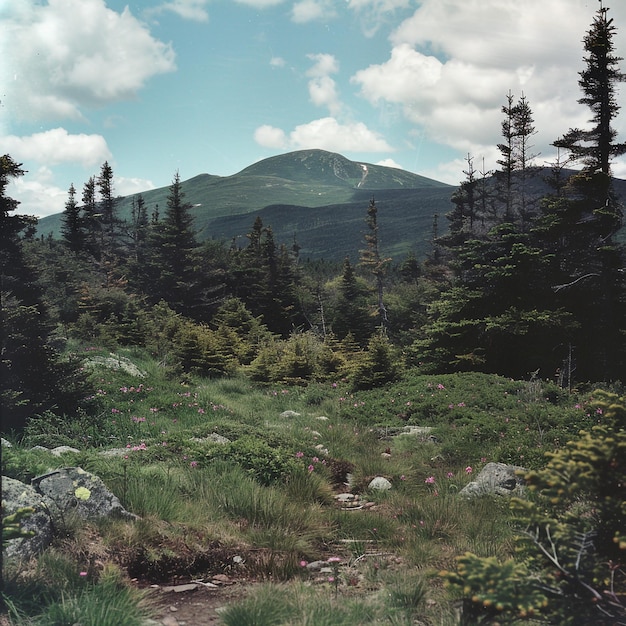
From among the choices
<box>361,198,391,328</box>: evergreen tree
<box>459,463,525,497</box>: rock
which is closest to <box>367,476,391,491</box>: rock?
<box>459,463,525,497</box>: rock

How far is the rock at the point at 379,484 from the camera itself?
7.16 m

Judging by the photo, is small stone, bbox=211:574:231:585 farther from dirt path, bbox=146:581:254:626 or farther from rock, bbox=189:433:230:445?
rock, bbox=189:433:230:445

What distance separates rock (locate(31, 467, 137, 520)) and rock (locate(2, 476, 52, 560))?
0.24m

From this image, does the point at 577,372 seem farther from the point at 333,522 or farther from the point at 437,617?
the point at 437,617

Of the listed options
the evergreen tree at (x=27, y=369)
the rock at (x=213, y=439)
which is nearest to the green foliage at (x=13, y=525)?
the rock at (x=213, y=439)

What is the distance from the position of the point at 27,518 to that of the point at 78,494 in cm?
48

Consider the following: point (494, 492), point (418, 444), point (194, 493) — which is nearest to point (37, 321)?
point (194, 493)

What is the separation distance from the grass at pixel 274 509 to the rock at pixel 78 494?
0.20 metres

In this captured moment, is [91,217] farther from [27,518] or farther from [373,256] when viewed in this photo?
[27,518]

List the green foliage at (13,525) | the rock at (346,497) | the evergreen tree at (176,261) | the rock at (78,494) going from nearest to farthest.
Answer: the green foliage at (13,525) → the rock at (78,494) → the rock at (346,497) → the evergreen tree at (176,261)

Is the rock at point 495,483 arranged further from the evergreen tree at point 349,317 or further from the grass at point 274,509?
the evergreen tree at point 349,317

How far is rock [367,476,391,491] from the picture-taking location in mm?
7161

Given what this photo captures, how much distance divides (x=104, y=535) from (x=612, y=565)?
12.5 feet

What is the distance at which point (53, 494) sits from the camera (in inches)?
171
